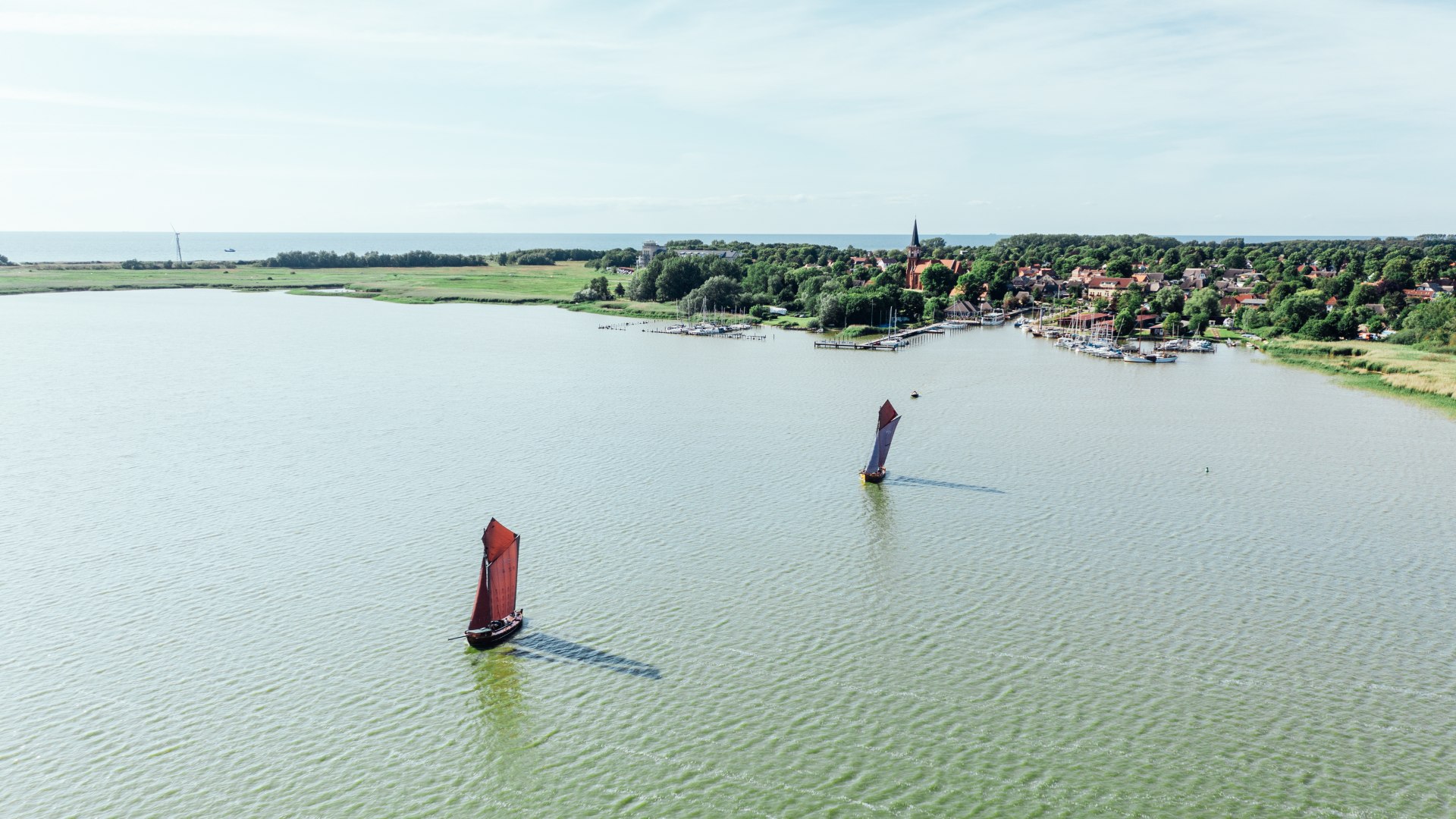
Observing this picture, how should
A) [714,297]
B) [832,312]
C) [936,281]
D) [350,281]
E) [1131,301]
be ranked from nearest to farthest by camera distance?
[832,312] < [1131,301] < [714,297] < [936,281] < [350,281]

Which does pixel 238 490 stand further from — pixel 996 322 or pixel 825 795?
pixel 996 322

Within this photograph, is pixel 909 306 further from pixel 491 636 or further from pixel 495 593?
pixel 491 636

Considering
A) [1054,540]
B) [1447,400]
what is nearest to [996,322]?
[1447,400]

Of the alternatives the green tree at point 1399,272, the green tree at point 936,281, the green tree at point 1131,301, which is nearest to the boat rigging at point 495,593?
the green tree at point 1131,301

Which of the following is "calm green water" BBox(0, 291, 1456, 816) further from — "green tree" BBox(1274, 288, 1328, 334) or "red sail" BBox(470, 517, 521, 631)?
"green tree" BBox(1274, 288, 1328, 334)

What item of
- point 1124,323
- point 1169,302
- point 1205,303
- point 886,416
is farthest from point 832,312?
point 886,416

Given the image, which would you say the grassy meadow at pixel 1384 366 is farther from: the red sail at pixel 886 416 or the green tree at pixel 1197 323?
the red sail at pixel 886 416
